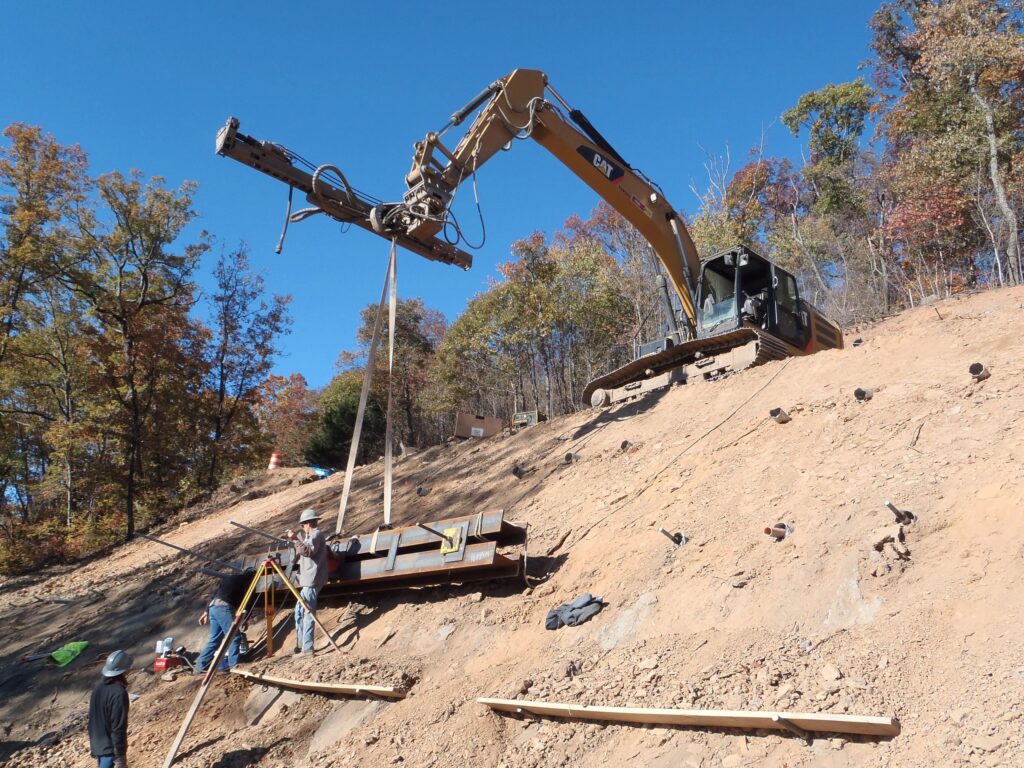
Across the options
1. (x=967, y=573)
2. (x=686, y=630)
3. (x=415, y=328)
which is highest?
(x=415, y=328)

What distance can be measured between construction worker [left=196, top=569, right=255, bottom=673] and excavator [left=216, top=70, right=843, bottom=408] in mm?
4576

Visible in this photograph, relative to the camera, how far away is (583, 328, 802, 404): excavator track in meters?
10.7

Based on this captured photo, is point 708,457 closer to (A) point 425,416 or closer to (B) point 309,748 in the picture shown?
(B) point 309,748

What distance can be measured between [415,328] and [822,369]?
29.6 m

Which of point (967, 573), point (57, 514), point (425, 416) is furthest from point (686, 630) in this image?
point (425, 416)

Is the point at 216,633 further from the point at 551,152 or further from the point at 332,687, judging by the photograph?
the point at 551,152

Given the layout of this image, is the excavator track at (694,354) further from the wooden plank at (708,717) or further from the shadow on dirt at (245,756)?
the shadow on dirt at (245,756)

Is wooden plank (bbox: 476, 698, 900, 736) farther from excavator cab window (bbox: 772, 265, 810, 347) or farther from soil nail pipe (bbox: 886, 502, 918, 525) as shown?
excavator cab window (bbox: 772, 265, 810, 347)

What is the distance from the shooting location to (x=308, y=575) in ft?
24.8

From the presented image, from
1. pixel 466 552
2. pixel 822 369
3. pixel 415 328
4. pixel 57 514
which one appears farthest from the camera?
pixel 415 328

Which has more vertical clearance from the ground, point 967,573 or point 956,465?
point 956,465

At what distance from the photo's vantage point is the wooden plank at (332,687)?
5.81m

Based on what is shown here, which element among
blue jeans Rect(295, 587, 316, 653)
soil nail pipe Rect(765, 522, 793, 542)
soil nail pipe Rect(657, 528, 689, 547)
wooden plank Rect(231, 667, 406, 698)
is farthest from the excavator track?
wooden plank Rect(231, 667, 406, 698)

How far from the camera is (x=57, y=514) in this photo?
24375 millimetres
